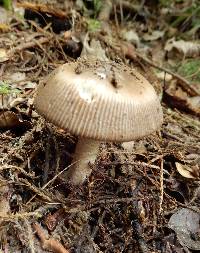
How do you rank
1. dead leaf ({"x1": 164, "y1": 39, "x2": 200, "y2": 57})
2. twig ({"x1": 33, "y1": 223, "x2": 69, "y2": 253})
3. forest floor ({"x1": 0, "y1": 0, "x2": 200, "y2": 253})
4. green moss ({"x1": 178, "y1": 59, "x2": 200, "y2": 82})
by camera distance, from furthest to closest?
dead leaf ({"x1": 164, "y1": 39, "x2": 200, "y2": 57})
green moss ({"x1": 178, "y1": 59, "x2": 200, "y2": 82})
forest floor ({"x1": 0, "y1": 0, "x2": 200, "y2": 253})
twig ({"x1": 33, "y1": 223, "x2": 69, "y2": 253})

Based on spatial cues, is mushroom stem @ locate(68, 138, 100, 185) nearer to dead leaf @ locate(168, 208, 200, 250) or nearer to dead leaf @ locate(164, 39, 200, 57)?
dead leaf @ locate(168, 208, 200, 250)

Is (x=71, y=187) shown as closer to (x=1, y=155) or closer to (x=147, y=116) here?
(x=1, y=155)

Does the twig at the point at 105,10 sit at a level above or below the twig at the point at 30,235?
below

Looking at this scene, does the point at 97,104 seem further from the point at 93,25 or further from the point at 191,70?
the point at 191,70

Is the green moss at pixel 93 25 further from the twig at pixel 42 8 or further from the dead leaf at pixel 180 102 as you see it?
the dead leaf at pixel 180 102

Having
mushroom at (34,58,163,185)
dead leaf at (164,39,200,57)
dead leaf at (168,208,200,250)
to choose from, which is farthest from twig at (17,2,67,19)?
dead leaf at (168,208,200,250)

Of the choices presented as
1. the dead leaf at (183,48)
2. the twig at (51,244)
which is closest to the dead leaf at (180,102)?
the dead leaf at (183,48)

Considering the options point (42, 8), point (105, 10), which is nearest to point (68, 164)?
point (42, 8)
